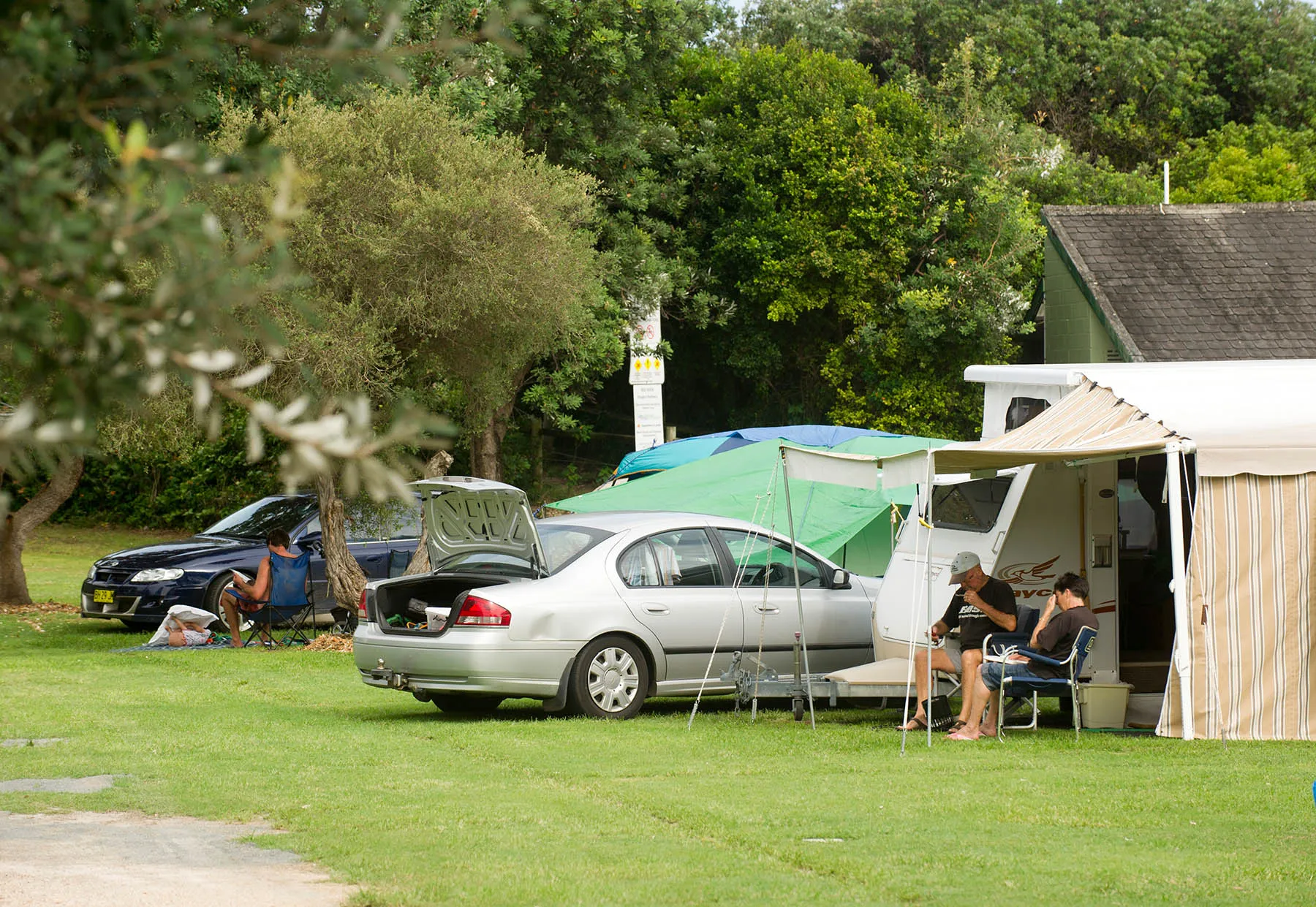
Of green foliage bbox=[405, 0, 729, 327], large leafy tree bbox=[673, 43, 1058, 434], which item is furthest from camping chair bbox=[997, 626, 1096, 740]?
large leafy tree bbox=[673, 43, 1058, 434]

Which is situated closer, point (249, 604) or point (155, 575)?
point (249, 604)

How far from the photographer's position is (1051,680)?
11.3 metres

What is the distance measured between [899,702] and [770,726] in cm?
192

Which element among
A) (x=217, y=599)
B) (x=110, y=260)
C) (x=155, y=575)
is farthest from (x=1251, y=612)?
(x=155, y=575)

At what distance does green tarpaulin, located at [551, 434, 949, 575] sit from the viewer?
61.3 feet

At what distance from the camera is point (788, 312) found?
33.4 m

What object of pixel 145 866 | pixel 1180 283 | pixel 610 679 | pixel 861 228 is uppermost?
pixel 861 228

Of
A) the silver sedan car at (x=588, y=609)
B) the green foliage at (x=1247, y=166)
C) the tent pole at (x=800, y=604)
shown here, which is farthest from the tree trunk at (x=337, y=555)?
the green foliage at (x=1247, y=166)

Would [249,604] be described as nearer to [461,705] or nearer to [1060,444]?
[461,705]

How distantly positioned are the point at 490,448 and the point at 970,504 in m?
16.1

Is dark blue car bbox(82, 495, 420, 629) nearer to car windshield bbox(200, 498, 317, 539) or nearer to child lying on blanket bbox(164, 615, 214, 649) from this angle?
car windshield bbox(200, 498, 317, 539)

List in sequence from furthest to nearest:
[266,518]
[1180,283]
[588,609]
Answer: [1180,283]
[266,518]
[588,609]

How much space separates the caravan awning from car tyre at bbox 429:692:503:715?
392cm

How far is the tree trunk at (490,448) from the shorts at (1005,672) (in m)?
16.4
